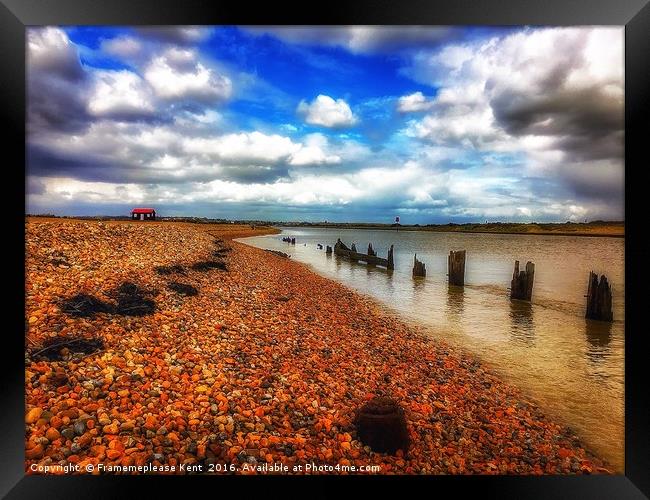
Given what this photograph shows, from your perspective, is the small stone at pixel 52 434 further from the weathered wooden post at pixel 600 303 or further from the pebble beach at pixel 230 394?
the weathered wooden post at pixel 600 303

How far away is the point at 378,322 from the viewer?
7.63 metres

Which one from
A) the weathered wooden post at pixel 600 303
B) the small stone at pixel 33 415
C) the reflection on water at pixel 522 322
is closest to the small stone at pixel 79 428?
the small stone at pixel 33 415

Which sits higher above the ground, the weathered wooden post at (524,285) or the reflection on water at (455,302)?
the weathered wooden post at (524,285)

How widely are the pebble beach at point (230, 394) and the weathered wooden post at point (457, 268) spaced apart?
9521mm

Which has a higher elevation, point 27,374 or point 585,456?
point 27,374

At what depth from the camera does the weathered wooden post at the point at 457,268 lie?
49.5 ft

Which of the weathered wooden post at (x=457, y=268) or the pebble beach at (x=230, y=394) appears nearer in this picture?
the pebble beach at (x=230, y=394)

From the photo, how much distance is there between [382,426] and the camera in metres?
3.39

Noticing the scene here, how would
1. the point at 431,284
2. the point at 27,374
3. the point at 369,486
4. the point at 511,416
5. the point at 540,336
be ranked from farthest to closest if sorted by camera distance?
the point at 431,284, the point at 540,336, the point at 511,416, the point at 27,374, the point at 369,486

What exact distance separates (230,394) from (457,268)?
528 inches

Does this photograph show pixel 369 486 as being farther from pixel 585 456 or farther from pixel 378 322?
pixel 378 322

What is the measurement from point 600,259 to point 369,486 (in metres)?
26.9
